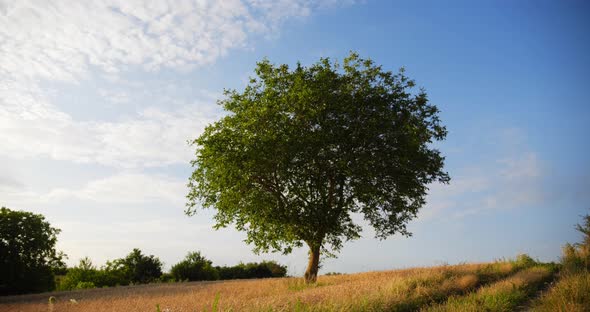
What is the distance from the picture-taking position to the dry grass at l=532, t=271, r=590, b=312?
1051cm

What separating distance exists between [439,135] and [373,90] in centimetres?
435

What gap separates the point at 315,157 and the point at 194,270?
23.7m

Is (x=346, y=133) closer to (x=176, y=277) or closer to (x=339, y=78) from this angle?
(x=339, y=78)

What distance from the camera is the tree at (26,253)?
25.0 metres

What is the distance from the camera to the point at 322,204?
70.4ft

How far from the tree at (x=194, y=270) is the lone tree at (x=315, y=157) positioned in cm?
1796

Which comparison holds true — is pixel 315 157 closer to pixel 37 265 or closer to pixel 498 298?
pixel 498 298

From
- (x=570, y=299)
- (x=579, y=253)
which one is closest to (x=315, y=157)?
(x=570, y=299)

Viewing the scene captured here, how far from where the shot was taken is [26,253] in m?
25.8

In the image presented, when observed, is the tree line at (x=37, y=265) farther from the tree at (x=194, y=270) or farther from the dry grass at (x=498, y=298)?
the dry grass at (x=498, y=298)

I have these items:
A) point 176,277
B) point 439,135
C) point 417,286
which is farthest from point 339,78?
point 176,277

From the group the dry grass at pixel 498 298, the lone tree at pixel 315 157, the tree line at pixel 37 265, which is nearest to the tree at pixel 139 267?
the tree line at pixel 37 265

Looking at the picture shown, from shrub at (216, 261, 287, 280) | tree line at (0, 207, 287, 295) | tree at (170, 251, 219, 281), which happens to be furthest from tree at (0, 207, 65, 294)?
shrub at (216, 261, 287, 280)

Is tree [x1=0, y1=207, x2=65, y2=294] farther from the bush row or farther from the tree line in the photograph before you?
the bush row
